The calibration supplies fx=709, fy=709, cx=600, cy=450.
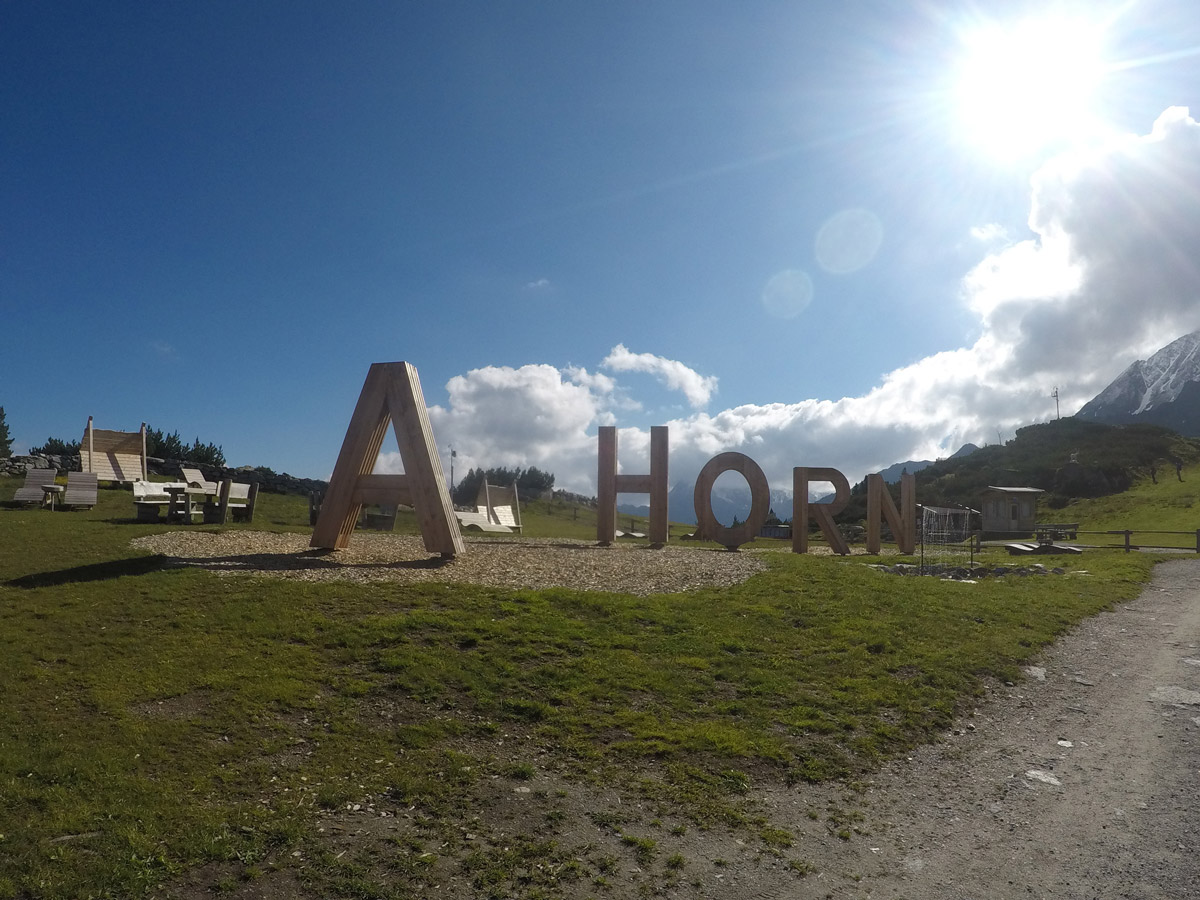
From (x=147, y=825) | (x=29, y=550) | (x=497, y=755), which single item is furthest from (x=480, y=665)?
(x=29, y=550)

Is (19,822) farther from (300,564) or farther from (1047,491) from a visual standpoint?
(1047,491)

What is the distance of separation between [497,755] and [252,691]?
280 centimetres

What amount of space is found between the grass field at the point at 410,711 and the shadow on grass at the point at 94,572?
2.6 inches

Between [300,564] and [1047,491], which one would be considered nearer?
[300,564]

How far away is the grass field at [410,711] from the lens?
485 centimetres

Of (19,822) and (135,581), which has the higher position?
(135,581)

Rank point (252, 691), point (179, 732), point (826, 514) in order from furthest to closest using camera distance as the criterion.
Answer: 1. point (826, 514)
2. point (252, 691)
3. point (179, 732)

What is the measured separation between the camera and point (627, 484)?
2311 cm

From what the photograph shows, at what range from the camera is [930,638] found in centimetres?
1123

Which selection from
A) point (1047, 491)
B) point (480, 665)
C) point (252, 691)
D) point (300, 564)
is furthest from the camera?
point (1047, 491)

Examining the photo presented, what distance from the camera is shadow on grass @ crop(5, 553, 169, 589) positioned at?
37.1 feet

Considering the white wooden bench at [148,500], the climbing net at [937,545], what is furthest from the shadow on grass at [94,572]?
the climbing net at [937,545]

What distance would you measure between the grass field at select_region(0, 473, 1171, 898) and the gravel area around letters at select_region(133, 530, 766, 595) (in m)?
1.08

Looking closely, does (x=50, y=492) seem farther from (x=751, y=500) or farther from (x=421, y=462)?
(x=751, y=500)
